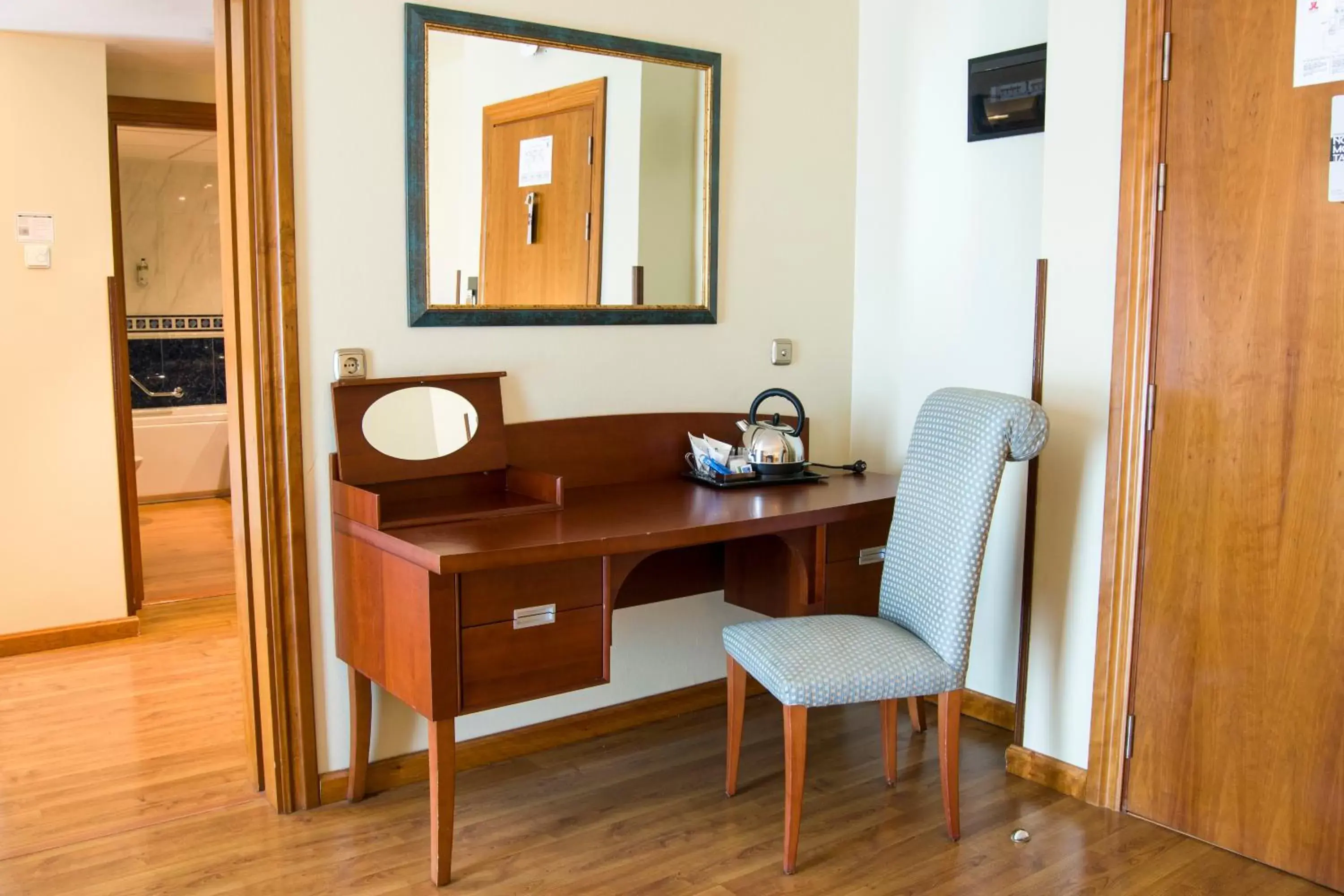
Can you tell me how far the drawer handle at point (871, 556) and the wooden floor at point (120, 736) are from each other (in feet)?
5.13

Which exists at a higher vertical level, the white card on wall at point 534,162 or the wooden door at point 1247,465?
the white card on wall at point 534,162

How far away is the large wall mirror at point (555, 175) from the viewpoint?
2688mm

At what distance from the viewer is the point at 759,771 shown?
2881 mm

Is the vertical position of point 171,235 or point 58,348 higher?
point 171,235

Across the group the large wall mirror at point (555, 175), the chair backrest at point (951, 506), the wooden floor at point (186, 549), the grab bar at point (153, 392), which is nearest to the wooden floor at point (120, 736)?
the wooden floor at point (186, 549)

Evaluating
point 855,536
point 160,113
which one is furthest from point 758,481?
point 160,113

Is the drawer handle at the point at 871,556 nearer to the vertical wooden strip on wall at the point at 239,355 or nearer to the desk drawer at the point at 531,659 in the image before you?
the desk drawer at the point at 531,659

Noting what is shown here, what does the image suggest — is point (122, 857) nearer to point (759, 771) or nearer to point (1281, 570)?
point (759, 771)

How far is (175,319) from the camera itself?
7.30 m

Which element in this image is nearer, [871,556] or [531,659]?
[531,659]

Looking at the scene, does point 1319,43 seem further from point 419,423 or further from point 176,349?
point 176,349

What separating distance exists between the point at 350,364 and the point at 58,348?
187cm

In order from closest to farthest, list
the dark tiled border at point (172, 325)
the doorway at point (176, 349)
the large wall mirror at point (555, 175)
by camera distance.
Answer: the large wall mirror at point (555, 175) < the doorway at point (176, 349) < the dark tiled border at point (172, 325)

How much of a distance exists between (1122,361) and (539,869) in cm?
168
